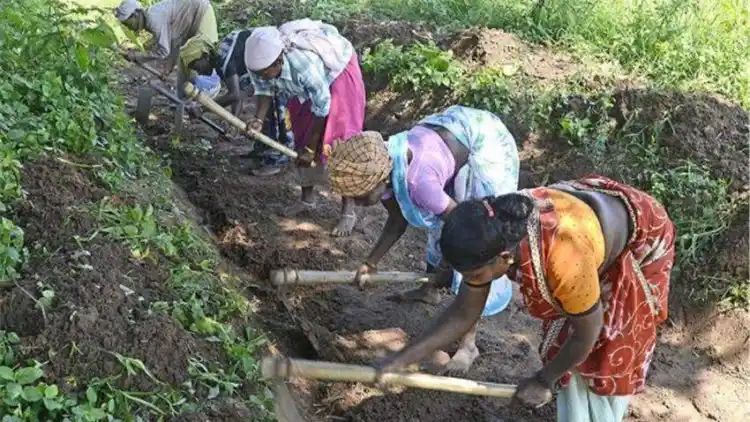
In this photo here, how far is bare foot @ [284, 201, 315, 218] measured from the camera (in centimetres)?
572

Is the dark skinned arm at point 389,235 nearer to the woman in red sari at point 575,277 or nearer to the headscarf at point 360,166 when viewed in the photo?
the headscarf at point 360,166

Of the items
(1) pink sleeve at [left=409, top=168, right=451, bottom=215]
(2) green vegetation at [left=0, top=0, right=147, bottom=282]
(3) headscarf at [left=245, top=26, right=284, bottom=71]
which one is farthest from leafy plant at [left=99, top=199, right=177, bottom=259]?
(3) headscarf at [left=245, top=26, right=284, bottom=71]

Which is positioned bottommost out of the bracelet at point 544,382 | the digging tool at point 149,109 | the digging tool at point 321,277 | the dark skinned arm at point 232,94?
the digging tool at point 149,109

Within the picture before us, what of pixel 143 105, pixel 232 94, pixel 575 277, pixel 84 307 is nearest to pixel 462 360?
pixel 575 277

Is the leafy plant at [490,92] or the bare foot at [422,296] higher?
the leafy plant at [490,92]

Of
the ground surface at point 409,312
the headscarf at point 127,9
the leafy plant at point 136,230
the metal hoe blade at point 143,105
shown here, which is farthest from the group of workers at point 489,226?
the headscarf at point 127,9

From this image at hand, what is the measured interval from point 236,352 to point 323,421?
757mm

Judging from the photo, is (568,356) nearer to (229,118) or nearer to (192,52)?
(229,118)

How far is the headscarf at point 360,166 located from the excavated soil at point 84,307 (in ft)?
2.83

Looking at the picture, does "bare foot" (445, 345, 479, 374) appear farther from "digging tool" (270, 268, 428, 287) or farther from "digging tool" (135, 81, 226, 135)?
"digging tool" (135, 81, 226, 135)

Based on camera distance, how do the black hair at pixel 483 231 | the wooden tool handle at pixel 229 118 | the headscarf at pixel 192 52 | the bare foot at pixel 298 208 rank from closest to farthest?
the black hair at pixel 483 231 → the wooden tool handle at pixel 229 118 → the bare foot at pixel 298 208 → the headscarf at pixel 192 52

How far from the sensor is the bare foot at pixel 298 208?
5.72 metres

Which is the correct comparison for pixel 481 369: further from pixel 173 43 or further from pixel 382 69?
pixel 173 43

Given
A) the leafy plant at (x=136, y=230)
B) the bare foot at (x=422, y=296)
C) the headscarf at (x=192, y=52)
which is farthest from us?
the headscarf at (x=192, y=52)
